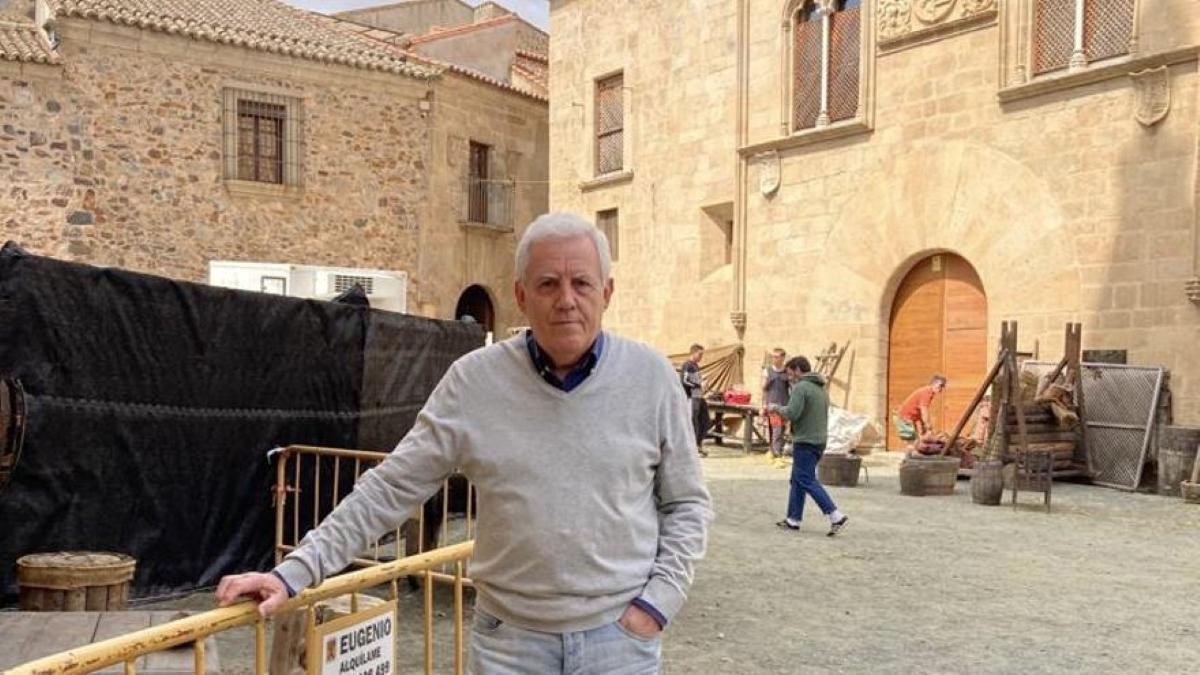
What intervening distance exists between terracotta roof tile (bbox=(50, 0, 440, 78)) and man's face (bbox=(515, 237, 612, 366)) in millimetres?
21191

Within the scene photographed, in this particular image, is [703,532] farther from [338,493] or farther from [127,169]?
[127,169]

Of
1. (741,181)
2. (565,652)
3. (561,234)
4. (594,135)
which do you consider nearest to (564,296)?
(561,234)

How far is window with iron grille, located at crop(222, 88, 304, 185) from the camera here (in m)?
21.9

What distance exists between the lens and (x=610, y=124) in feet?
70.1

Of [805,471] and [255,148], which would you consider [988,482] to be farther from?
[255,148]

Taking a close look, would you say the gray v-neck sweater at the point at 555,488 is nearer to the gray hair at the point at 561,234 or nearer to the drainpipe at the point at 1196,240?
the gray hair at the point at 561,234

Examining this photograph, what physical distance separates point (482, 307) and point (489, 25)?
8503 millimetres

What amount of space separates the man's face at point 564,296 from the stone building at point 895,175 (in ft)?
40.2

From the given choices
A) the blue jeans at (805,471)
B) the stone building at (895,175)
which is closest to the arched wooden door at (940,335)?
the stone building at (895,175)

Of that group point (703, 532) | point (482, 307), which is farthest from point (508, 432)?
point (482, 307)

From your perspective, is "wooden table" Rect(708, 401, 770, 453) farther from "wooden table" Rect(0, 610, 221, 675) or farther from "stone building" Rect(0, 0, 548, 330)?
"wooden table" Rect(0, 610, 221, 675)

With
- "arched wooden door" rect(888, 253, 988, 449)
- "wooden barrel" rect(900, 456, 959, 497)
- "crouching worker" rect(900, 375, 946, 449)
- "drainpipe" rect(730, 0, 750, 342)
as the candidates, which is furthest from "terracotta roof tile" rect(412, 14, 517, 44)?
"wooden barrel" rect(900, 456, 959, 497)

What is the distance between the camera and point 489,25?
28.5m

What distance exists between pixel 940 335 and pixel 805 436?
7.22 m
